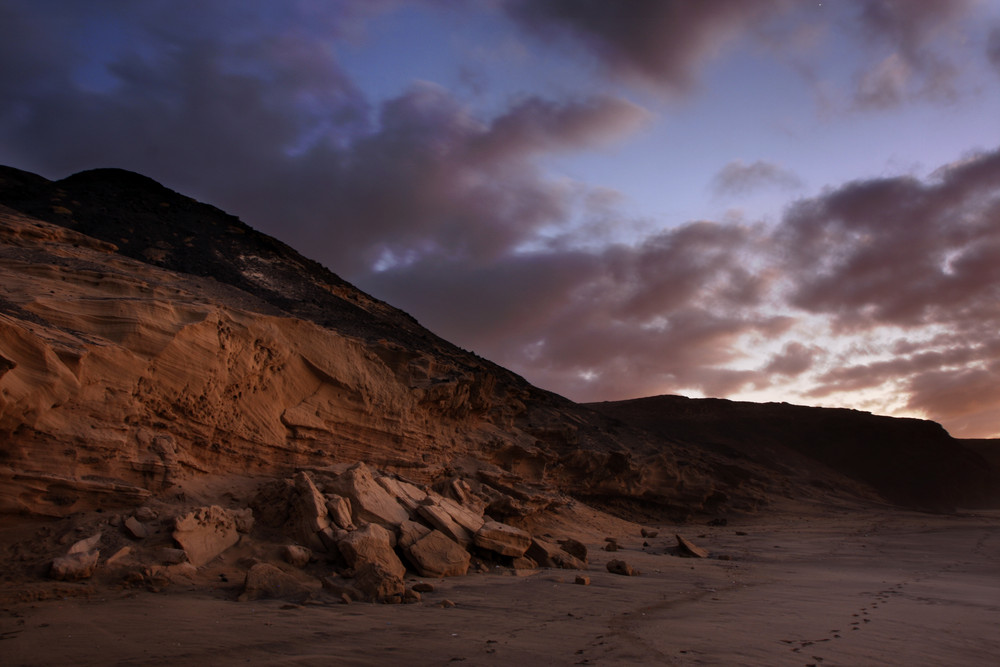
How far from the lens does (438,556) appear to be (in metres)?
10.0

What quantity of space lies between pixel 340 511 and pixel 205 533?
2118mm

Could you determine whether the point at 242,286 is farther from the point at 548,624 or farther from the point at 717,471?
the point at 717,471

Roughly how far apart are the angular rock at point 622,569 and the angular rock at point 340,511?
17.1ft

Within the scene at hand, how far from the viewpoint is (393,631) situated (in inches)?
245

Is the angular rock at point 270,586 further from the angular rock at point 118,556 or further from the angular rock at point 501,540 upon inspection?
the angular rock at point 501,540

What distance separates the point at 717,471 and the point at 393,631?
32.7m

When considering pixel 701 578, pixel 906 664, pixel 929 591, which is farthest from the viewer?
pixel 701 578

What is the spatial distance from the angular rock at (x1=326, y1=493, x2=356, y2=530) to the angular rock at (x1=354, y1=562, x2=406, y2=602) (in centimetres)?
178

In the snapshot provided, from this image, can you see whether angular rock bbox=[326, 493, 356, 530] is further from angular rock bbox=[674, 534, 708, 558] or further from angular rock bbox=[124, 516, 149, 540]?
angular rock bbox=[674, 534, 708, 558]

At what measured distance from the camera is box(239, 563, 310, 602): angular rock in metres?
7.73

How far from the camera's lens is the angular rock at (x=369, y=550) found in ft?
29.5

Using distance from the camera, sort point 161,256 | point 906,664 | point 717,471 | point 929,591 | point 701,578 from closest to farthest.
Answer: point 906,664 < point 929,591 < point 701,578 < point 161,256 < point 717,471

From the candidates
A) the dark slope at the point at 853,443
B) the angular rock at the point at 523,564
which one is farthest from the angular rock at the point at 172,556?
the dark slope at the point at 853,443

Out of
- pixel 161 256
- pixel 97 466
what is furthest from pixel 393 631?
pixel 161 256
